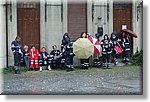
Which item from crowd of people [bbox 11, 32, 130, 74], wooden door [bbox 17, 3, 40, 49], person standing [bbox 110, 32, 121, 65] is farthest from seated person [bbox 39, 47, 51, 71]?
person standing [bbox 110, 32, 121, 65]

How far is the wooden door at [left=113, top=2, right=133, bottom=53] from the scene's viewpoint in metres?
7.41

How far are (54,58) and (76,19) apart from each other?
2.63 ft

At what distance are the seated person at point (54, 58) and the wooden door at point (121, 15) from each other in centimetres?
109

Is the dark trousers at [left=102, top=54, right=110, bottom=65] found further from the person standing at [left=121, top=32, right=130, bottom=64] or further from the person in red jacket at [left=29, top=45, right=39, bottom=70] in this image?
the person in red jacket at [left=29, top=45, right=39, bottom=70]

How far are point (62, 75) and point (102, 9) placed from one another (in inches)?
54.4

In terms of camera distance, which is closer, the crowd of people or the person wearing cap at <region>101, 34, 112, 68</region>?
the crowd of people

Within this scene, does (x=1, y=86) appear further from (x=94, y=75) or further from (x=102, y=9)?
(x=102, y=9)

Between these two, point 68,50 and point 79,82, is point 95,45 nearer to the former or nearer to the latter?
point 68,50

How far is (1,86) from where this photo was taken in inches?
271

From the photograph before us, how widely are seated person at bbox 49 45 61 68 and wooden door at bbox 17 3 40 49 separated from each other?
276 millimetres

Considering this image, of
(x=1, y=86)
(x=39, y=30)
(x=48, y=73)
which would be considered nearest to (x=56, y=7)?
(x=39, y=30)

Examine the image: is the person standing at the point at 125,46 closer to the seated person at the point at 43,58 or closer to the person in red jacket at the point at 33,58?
the seated person at the point at 43,58

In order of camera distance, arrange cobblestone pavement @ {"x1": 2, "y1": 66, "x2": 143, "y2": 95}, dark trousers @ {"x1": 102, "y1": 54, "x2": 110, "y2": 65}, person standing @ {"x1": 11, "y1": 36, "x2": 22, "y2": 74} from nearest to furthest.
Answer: cobblestone pavement @ {"x1": 2, "y1": 66, "x2": 143, "y2": 95} < person standing @ {"x1": 11, "y1": 36, "x2": 22, "y2": 74} < dark trousers @ {"x1": 102, "y1": 54, "x2": 110, "y2": 65}

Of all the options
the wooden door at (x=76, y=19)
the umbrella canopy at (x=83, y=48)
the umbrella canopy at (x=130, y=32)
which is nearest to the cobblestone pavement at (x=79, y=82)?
the umbrella canopy at (x=83, y=48)
